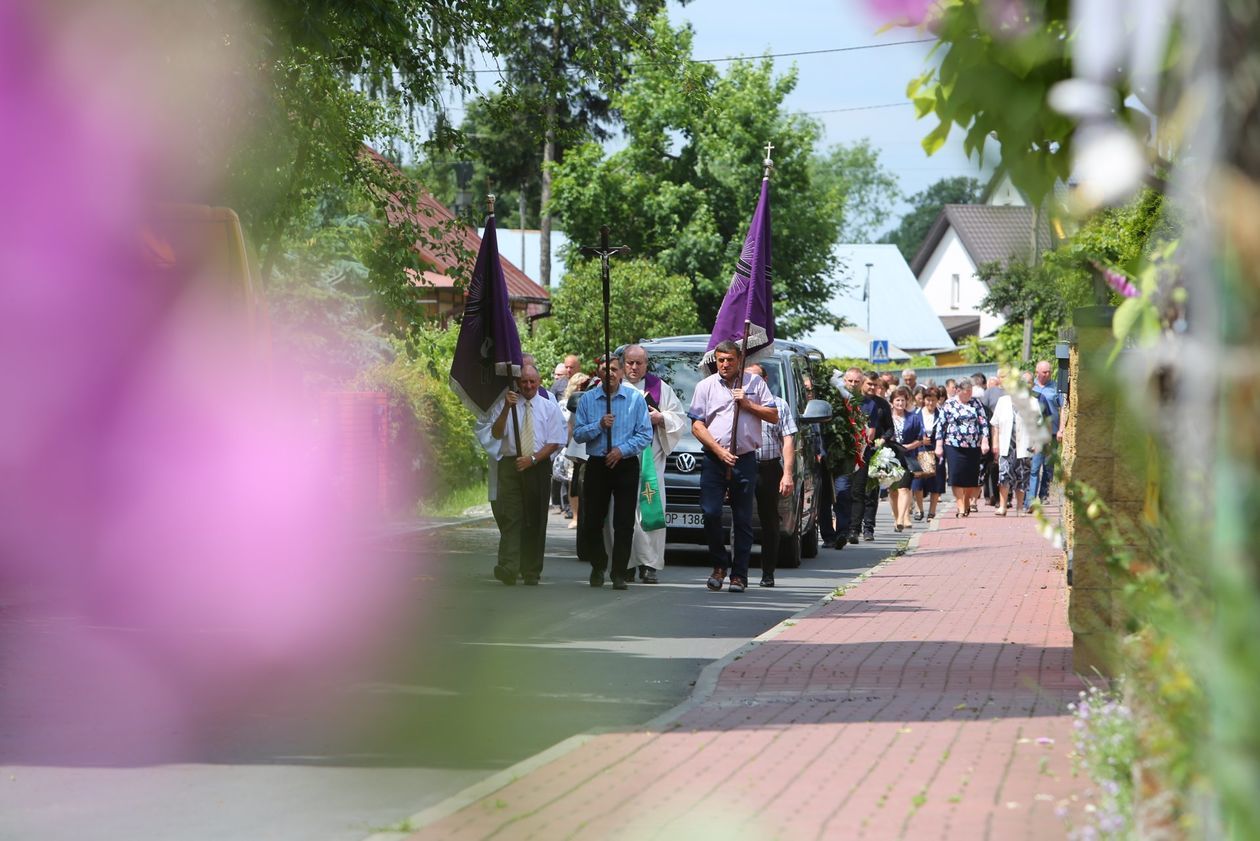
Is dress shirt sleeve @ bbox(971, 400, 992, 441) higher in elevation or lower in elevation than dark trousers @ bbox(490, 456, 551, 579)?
higher

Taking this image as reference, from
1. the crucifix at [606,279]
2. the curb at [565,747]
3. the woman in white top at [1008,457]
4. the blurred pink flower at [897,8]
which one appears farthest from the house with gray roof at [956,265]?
the blurred pink flower at [897,8]

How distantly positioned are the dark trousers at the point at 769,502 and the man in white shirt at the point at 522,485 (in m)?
1.72

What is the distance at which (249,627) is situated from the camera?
39.5 ft

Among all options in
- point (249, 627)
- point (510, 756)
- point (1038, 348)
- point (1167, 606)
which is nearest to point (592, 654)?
point (249, 627)

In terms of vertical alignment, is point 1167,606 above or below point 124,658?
above

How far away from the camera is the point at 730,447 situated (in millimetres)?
14969

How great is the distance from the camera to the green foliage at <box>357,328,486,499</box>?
82.3 ft

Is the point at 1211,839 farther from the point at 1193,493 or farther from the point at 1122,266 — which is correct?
the point at 1122,266

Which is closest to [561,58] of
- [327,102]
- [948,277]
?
[327,102]

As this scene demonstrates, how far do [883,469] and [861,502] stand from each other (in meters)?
0.67

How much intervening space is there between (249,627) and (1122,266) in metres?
7.47

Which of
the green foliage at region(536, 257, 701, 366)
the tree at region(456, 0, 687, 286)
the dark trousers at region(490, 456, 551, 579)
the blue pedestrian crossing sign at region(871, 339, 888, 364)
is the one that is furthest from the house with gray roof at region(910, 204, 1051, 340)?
the dark trousers at region(490, 456, 551, 579)

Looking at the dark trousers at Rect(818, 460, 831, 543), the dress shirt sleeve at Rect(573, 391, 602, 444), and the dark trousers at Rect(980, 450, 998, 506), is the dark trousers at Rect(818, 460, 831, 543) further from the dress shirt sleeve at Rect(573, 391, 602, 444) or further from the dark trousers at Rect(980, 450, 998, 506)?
the dark trousers at Rect(980, 450, 998, 506)

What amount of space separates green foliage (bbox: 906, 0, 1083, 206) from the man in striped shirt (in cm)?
1024
